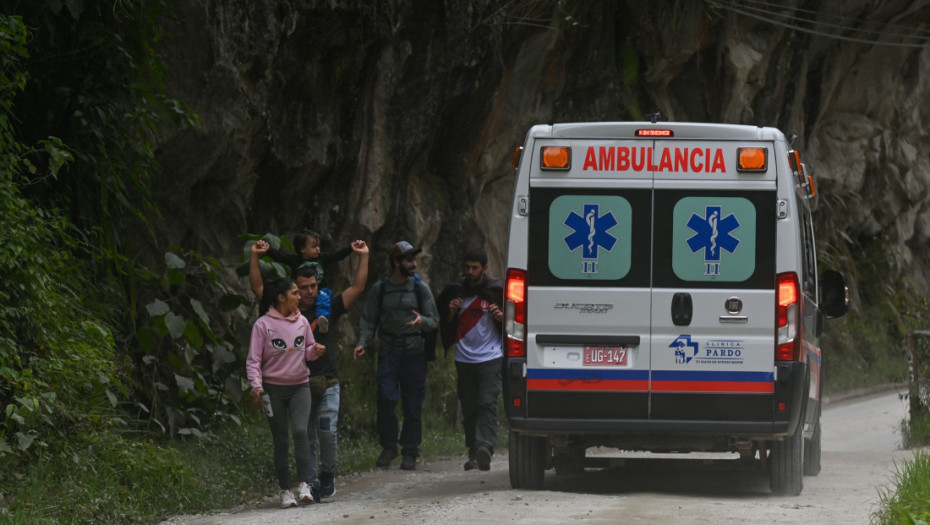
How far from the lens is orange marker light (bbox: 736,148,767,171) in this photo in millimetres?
9586

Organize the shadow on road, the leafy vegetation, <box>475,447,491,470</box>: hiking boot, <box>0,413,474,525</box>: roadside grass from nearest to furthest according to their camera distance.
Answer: <box>0,413,474,525</box>: roadside grass < the leafy vegetation < the shadow on road < <box>475,447,491,470</box>: hiking boot

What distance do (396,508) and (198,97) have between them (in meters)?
5.19

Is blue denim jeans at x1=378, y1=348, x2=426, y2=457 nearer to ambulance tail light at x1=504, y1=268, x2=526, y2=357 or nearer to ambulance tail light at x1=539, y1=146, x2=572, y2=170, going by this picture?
ambulance tail light at x1=504, y1=268, x2=526, y2=357

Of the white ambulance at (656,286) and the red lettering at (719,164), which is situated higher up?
the red lettering at (719,164)

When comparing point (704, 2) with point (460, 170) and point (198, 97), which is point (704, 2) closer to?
point (460, 170)

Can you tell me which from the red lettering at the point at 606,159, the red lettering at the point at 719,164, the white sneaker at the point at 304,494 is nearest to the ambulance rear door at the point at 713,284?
the red lettering at the point at 719,164

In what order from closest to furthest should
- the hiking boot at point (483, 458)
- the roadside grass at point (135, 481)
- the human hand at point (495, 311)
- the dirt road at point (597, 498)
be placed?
1. the roadside grass at point (135, 481)
2. the dirt road at point (597, 498)
3. the hiking boot at point (483, 458)
4. the human hand at point (495, 311)

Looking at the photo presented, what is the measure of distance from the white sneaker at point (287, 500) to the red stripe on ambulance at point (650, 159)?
2.98 meters

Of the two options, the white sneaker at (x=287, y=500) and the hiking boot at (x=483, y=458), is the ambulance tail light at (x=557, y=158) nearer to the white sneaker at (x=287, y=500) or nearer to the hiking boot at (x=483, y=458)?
the white sneaker at (x=287, y=500)

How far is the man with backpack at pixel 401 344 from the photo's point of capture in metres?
12.5

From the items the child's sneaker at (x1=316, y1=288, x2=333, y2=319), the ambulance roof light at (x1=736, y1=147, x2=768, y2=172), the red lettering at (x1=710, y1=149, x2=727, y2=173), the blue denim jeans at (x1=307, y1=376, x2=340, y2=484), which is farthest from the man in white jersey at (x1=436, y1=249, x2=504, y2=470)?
the ambulance roof light at (x1=736, y1=147, x2=768, y2=172)

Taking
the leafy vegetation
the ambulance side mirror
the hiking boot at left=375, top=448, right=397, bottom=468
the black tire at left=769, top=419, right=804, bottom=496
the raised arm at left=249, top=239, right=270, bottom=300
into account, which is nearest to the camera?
the leafy vegetation

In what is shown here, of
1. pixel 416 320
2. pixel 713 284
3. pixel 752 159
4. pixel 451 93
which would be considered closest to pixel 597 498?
pixel 713 284

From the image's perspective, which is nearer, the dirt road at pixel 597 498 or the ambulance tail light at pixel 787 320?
the dirt road at pixel 597 498
